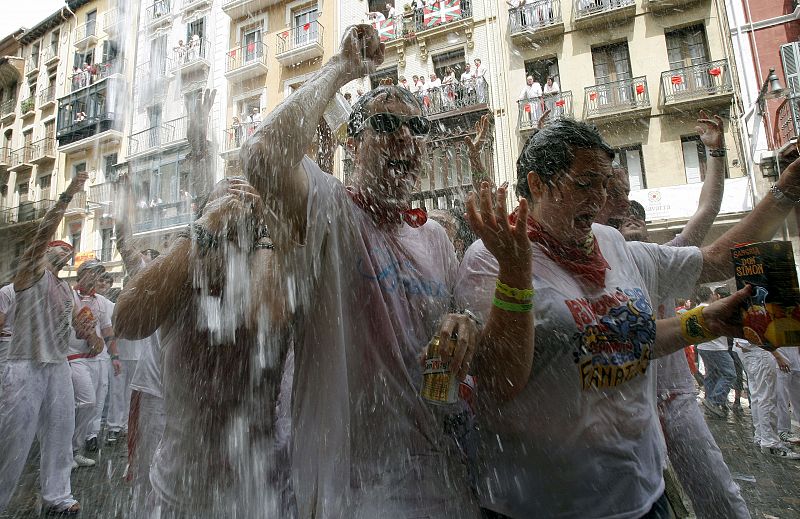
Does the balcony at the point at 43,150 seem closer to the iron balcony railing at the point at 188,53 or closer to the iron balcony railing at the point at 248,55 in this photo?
the iron balcony railing at the point at 248,55

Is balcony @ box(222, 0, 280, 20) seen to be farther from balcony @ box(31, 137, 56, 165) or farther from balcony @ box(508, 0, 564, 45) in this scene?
balcony @ box(31, 137, 56, 165)

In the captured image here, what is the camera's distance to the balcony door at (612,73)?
16125 mm

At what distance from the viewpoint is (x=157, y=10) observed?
11.2m

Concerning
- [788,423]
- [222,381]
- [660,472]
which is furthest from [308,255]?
[788,423]

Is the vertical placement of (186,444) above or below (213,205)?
below

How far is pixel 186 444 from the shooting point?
163cm

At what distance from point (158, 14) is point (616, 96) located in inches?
551

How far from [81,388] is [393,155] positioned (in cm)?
536

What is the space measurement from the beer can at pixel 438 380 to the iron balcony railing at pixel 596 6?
1852cm

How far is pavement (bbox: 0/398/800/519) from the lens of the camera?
388cm

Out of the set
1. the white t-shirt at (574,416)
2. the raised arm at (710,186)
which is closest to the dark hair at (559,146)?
the white t-shirt at (574,416)

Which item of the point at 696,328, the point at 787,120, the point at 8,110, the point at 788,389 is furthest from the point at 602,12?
the point at 8,110

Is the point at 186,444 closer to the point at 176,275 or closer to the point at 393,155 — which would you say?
the point at 176,275

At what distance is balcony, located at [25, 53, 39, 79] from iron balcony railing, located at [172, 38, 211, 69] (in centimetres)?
1682
